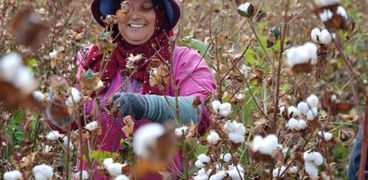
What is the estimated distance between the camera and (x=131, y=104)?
1287mm

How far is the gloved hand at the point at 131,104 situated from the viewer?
4.14 feet

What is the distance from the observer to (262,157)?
31.0 inches

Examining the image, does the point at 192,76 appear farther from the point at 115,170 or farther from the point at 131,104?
the point at 115,170

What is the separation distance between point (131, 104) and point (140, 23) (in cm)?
44

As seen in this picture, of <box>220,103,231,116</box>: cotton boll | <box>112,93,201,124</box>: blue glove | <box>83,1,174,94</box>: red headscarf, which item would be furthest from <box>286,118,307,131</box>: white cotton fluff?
<box>83,1,174,94</box>: red headscarf

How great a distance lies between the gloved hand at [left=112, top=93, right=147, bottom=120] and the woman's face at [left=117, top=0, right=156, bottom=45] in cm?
40

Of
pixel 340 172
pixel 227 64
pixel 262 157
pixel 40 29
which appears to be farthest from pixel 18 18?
pixel 340 172

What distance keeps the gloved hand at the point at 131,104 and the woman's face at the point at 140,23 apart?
0.40 metres

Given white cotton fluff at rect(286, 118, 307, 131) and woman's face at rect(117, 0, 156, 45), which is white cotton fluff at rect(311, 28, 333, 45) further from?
woman's face at rect(117, 0, 156, 45)

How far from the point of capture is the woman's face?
5.50 feet

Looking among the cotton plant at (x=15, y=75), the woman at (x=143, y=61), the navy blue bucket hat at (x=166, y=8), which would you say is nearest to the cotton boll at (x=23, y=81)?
the cotton plant at (x=15, y=75)

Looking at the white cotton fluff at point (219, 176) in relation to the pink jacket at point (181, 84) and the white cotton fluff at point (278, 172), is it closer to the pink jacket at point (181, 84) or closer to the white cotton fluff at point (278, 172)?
the white cotton fluff at point (278, 172)

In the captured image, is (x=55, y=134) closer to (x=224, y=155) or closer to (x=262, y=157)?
(x=224, y=155)

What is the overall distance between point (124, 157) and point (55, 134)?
139 millimetres
